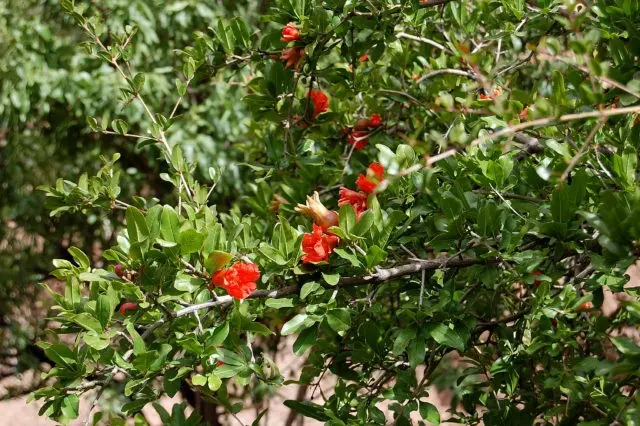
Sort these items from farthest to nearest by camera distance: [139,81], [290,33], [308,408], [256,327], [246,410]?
[246,410] → [139,81] → [290,33] → [308,408] → [256,327]

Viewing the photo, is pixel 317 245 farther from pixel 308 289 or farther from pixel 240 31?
pixel 240 31

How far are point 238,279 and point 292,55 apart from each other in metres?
0.61

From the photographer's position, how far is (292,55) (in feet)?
5.94

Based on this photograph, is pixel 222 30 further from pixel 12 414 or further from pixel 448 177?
pixel 12 414

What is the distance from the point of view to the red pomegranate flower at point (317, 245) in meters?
1.45

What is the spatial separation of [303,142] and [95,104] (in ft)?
5.73

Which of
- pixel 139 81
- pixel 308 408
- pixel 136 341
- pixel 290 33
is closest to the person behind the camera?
pixel 136 341

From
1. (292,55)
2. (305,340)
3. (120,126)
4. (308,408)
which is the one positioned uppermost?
(292,55)

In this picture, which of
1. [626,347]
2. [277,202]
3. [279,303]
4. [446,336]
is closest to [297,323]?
[279,303]

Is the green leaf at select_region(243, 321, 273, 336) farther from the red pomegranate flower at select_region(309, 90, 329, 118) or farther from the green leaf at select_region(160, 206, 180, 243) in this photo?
the red pomegranate flower at select_region(309, 90, 329, 118)

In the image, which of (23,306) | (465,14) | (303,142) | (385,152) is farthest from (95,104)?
(385,152)

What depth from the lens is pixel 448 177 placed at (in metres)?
1.64

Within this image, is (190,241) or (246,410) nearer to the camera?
(190,241)

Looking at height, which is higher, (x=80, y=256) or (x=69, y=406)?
(x=80, y=256)
